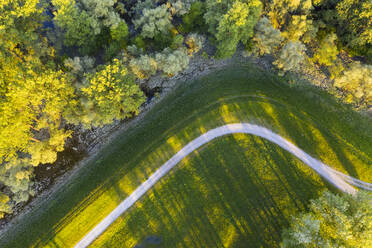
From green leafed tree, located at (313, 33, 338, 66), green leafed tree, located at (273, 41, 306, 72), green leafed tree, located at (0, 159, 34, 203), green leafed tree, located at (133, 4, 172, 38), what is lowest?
green leafed tree, located at (313, 33, 338, 66)

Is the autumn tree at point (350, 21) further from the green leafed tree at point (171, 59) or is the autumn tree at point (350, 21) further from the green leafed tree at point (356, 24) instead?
the green leafed tree at point (171, 59)

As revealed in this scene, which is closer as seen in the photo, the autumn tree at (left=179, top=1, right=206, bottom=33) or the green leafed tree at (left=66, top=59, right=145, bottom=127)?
the green leafed tree at (left=66, top=59, right=145, bottom=127)

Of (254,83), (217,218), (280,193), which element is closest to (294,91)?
(254,83)

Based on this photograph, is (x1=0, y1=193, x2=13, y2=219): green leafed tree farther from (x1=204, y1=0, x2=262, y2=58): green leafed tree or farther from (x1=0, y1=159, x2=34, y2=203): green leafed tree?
(x1=204, y1=0, x2=262, y2=58): green leafed tree

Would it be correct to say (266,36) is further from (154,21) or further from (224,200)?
(224,200)

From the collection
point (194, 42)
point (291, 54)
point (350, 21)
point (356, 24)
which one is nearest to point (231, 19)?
point (194, 42)

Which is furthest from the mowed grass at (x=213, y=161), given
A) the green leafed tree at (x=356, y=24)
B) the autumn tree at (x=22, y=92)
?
the green leafed tree at (x=356, y=24)

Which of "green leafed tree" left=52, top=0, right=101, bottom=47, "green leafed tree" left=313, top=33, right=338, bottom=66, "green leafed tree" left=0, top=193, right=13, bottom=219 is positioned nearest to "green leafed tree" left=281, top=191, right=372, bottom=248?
"green leafed tree" left=313, top=33, right=338, bottom=66
